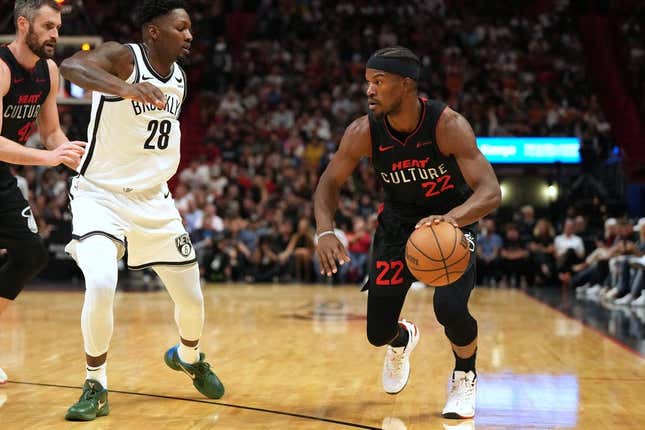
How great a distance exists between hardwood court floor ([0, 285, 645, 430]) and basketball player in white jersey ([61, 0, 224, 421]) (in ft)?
1.83

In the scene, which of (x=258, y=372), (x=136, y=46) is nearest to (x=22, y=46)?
(x=136, y=46)

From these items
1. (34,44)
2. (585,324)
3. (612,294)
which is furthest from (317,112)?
(34,44)

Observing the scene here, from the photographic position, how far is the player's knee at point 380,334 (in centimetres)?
520

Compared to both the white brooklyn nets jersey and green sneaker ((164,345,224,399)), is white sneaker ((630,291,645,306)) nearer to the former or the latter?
green sneaker ((164,345,224,399))

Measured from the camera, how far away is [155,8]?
16.1 feet

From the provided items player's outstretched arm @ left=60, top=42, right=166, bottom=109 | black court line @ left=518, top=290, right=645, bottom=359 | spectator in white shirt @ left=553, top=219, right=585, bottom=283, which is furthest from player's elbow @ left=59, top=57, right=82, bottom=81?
spectator in white shirt @ left=553, top=219, right=585, bottom=283

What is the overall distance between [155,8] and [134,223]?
1167 millimetres

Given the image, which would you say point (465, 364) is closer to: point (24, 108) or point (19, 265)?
point (19, 265)

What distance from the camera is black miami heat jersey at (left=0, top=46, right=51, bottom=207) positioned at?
5.45 m

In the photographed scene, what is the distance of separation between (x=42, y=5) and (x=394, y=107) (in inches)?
85.0

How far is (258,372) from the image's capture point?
248 inches

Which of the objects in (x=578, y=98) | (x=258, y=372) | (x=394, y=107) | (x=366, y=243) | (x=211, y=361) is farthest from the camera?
(x=578, y=98)

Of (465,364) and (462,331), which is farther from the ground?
Result: (462,331)

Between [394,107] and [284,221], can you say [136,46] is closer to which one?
[394,107]
